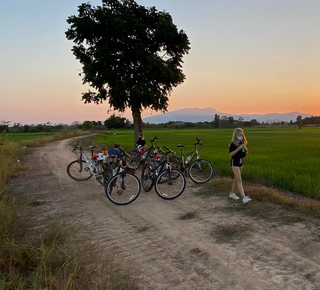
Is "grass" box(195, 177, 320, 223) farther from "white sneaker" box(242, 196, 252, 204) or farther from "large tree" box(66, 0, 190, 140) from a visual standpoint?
"large tree" box(66, 0, 190, 140)

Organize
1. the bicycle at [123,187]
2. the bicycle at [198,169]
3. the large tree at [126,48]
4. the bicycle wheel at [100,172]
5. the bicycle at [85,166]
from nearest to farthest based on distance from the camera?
the bicycle at [123,187] < the bicycle wheel at [100,172] < the bicycle at [85,166] < the bicycle at [198,169] < the large tree at [126,48]

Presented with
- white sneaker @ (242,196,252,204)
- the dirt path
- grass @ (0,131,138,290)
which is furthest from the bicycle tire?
white sneaker @ (242,196,252,204)

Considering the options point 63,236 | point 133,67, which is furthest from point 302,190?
point 133,67

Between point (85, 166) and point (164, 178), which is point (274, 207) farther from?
point (85, 166)

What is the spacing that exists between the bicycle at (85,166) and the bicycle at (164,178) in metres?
1.38

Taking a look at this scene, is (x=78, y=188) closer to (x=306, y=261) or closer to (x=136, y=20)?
(x=306, y=261)

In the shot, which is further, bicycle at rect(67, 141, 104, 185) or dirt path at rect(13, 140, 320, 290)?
bicycle at rect(67, 141, 104, 185)

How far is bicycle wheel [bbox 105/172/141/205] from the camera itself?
20.2ft

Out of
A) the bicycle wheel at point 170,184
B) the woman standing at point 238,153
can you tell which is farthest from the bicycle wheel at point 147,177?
the woman standing at point 238,153

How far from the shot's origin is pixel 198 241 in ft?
13.2

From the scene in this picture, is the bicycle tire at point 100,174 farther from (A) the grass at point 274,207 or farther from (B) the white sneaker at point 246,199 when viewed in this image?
(B) the white sneaker at point 246,199

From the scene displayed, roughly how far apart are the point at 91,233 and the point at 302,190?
5224mm

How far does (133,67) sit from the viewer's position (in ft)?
38.0

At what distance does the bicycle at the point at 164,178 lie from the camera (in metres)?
6.53
